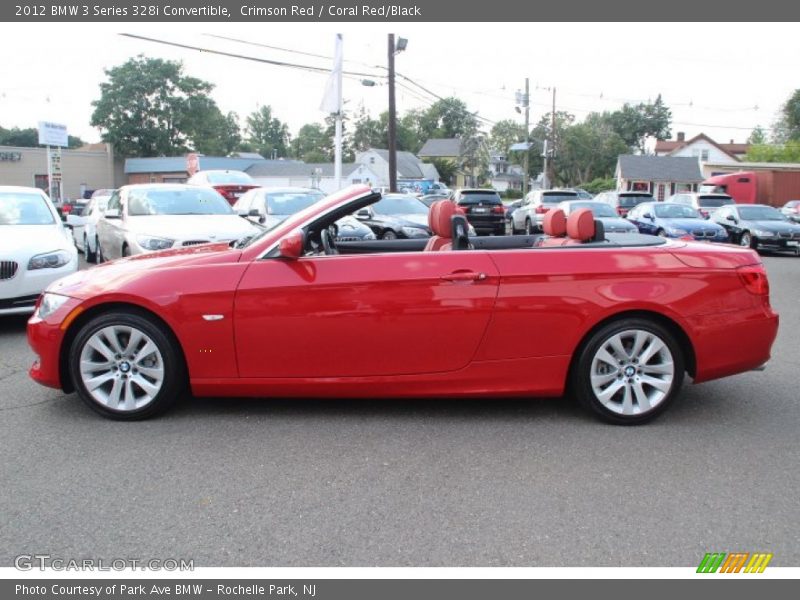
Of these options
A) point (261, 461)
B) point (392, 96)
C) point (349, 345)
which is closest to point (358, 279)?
point (349, 345)

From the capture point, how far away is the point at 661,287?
457cm

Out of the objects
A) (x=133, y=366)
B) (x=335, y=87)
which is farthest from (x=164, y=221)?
(x=335, y=87)

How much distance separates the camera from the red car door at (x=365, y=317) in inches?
176

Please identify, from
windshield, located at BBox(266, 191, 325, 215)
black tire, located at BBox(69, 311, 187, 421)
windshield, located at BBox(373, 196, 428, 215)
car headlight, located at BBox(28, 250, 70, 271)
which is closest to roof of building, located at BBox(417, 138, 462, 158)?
windshield, located at BBox(373, 196, 428, 215)

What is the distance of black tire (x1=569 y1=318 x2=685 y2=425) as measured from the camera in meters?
4.55

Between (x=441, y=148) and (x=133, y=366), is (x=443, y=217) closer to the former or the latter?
(x=133, y=366)

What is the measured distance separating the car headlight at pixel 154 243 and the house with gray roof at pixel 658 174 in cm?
5759

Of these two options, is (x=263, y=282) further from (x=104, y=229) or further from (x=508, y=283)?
(x=104, y=229)

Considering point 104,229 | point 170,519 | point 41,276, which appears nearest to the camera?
point 170,519

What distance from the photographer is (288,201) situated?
13.5 metres

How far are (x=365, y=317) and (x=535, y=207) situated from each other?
1881 centimetres

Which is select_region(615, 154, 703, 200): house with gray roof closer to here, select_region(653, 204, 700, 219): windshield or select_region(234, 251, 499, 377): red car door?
select_region(653, 204, 700, 219): windshield

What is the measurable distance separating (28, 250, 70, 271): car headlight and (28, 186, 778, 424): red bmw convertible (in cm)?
296

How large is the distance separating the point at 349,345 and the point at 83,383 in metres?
1.76
